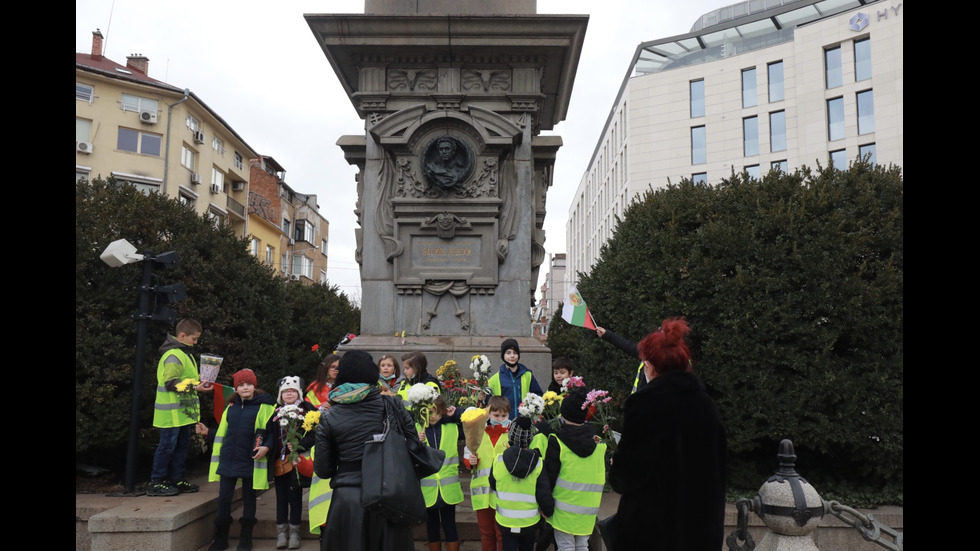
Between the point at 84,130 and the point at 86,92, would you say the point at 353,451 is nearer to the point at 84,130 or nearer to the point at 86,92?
the point at 84,130

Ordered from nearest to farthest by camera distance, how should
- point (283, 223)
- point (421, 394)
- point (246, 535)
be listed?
point (421, 394) → point (246, 535) → point (283, 223)

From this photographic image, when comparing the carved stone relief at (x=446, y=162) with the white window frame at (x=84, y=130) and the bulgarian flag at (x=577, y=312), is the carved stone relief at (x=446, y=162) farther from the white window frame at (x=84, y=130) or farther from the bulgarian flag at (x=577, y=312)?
the white window frame at (x=84, y=130)

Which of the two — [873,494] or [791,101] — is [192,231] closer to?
[873,494]

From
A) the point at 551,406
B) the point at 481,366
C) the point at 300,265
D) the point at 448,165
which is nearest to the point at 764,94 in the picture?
the point at 448,165

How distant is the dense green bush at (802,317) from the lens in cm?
778

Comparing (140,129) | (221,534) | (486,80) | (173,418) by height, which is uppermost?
(140,129)

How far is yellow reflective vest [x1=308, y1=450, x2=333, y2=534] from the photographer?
18.5 ft

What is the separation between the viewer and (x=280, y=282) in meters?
11.2

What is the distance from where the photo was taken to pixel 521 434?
5.32 metres

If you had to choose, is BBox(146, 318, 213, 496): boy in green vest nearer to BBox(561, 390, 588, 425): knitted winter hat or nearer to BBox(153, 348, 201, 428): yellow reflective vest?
BBox(153, 348, 201, 428): yellow reflective vest

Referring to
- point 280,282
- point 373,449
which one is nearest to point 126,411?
point 280,282

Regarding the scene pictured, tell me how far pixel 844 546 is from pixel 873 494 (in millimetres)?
1329

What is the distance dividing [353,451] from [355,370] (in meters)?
0.54

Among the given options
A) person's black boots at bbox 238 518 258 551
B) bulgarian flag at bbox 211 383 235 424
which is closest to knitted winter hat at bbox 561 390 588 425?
person's black boots at bbox 238 518 258 551
